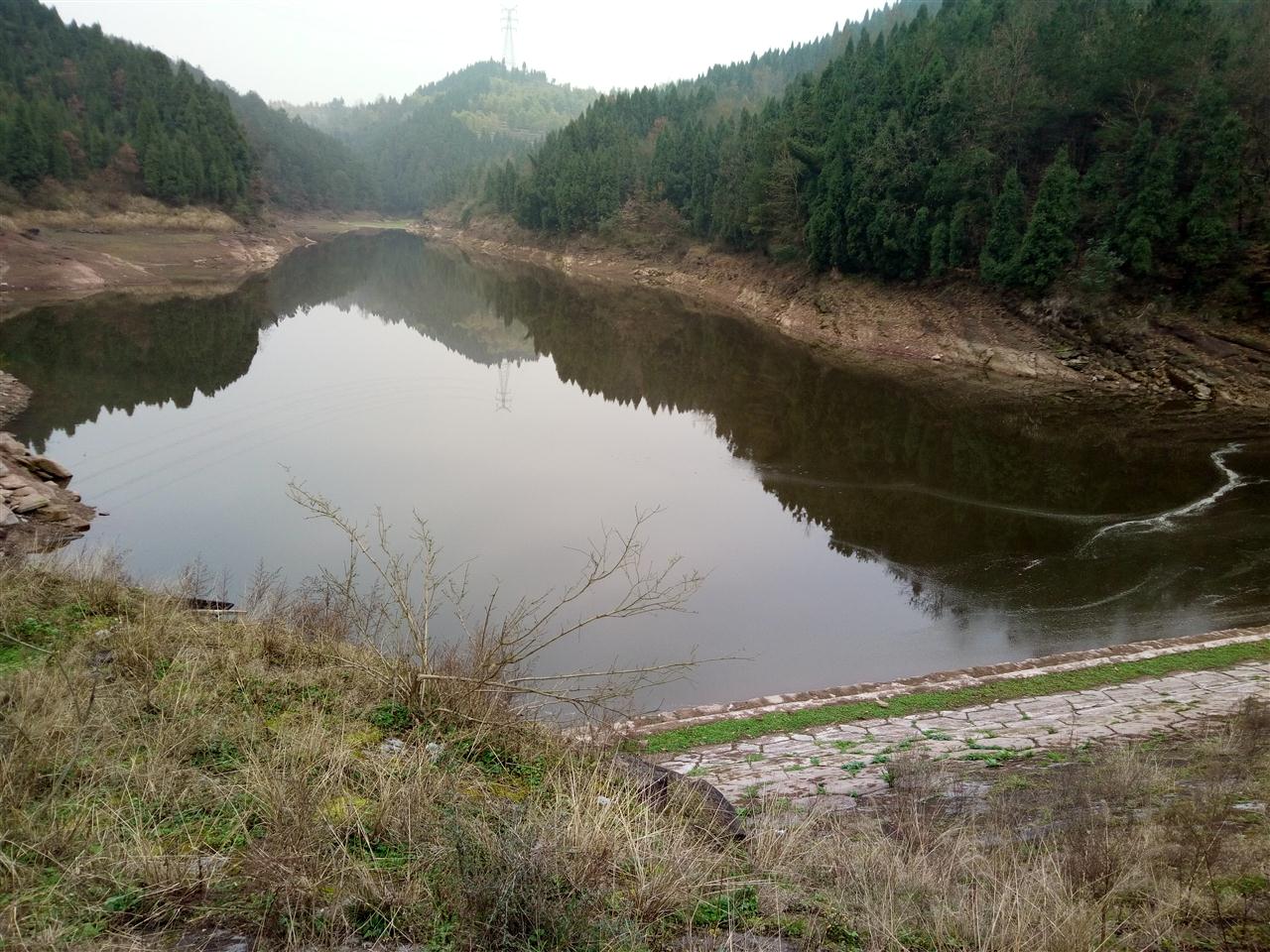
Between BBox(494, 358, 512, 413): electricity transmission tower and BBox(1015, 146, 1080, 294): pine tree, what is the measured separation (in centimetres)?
2229

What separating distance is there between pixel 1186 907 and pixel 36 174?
2995 inches

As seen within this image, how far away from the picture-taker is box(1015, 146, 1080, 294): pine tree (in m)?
31.3

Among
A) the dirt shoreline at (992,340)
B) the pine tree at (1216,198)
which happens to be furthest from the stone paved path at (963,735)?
the pine tree at (1216,198)

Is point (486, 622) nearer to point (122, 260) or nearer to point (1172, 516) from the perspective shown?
point (1172, 516)

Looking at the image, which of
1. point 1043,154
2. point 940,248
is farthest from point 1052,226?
point 1043,154

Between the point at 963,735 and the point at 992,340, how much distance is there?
90.4ft

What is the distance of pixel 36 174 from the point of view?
2258 inches

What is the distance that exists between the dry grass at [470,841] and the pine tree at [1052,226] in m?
29.1

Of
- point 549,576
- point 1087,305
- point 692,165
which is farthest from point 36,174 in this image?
point 1087,305

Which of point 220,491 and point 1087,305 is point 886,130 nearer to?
point 1087,305

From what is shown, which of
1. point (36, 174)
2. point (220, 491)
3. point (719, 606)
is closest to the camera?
point (719, 606)

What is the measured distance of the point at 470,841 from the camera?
450cm

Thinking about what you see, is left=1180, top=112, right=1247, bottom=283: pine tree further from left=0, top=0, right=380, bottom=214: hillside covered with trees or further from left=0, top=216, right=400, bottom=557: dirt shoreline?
left=0, top=0, right=380, bottom=214: hillside covered with trees

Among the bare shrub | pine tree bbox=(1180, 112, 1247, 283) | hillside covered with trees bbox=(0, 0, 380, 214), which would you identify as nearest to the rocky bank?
the bare shrub
